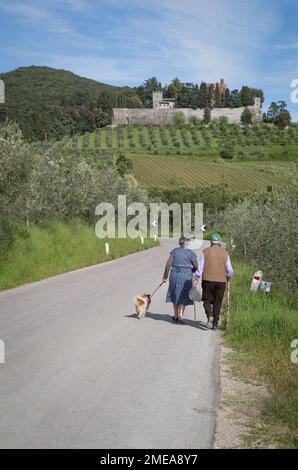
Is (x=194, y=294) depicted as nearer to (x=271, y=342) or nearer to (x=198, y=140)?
(x=271, y=342)

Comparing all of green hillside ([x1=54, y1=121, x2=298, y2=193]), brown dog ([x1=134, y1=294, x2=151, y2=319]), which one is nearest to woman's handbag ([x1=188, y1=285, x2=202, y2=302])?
brown dog ([x1=134, y1=294, x2=151, y2=319])

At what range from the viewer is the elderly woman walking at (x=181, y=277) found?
1172 centimetres

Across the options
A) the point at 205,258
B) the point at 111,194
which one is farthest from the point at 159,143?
the point at 205,258

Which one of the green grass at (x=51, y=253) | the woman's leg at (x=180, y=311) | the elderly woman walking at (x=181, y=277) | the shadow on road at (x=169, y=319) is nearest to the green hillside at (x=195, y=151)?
the green grass at (x=51, y=253)

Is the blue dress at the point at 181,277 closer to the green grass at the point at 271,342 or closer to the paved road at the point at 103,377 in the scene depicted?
the paved road at the point at 103,377

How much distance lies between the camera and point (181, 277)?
11.8 metres

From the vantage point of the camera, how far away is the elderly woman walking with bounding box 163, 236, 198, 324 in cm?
1172

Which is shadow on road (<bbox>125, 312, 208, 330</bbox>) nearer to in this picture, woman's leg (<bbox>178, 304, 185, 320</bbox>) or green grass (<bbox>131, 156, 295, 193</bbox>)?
woman's leg (<bbox>178, 304, 185, 320</bbox>)

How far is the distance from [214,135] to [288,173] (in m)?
149

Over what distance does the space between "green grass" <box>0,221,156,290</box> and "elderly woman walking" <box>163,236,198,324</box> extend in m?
6.79

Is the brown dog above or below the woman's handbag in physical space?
below

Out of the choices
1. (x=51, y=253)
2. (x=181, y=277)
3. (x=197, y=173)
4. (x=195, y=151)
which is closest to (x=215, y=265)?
(x=181, y=277)

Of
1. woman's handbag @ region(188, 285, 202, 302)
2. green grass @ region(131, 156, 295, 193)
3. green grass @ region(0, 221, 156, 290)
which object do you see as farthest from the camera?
green grass @ region(131, 156, 295, 193)

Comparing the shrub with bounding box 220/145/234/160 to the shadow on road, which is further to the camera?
the shrub with bounding box 220/145/234/160
